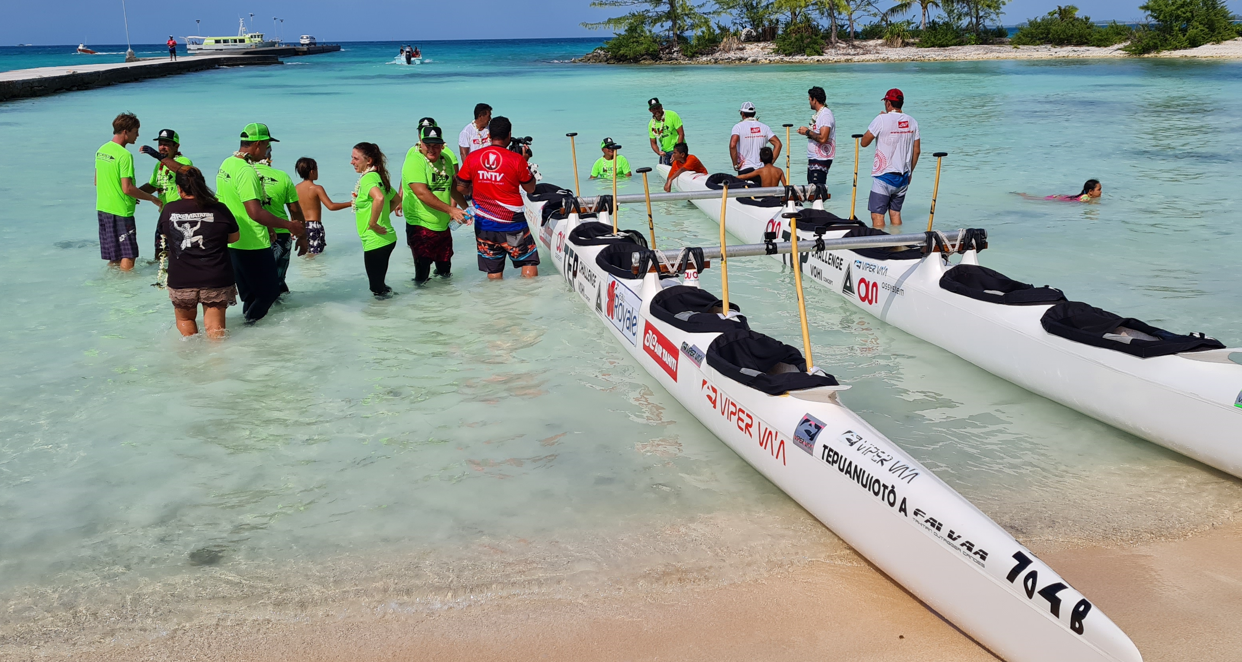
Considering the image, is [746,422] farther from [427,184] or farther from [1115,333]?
[427,184]

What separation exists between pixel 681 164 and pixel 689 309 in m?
7.22

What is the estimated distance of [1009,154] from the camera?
17.4 metres

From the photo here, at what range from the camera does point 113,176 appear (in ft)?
28.1

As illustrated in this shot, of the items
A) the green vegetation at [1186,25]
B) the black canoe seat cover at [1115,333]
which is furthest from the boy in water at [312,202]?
the green vegetation at [1186,25]

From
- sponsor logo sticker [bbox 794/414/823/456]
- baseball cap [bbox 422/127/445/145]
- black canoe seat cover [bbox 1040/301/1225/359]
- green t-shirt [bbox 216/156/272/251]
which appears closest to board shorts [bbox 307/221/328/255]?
baseball cap [bbox 422/127/445/145]

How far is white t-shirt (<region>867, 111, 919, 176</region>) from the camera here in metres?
9.73

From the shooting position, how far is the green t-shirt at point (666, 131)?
13.7 meters

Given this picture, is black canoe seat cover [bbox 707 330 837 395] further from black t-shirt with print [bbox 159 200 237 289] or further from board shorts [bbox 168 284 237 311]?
board shorts [bbox 168 284 237 311]

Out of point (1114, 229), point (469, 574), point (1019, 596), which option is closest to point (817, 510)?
point (1019, 596)

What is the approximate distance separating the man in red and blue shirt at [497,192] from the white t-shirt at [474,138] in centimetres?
157

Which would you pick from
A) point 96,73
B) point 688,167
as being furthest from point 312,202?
point 96,73

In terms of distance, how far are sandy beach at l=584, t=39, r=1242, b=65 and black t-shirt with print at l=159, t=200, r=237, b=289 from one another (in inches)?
2207

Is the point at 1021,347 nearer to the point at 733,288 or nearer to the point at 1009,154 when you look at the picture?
the point at 733,288

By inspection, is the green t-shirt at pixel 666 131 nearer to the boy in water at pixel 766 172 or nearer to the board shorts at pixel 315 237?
the boy in water at pixel 766 172
